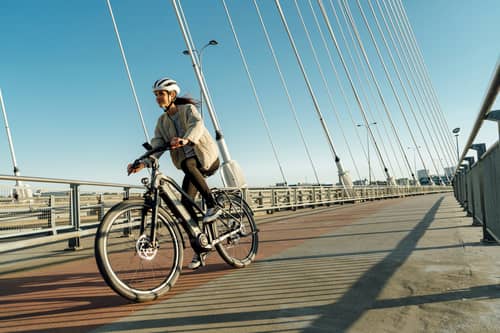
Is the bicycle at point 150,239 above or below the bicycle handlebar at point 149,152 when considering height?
below

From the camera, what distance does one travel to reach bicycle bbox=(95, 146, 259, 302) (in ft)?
9.27

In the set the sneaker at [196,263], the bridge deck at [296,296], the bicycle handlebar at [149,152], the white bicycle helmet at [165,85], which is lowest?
the bridge deck at [296,296]

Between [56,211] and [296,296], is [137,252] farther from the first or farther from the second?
[56,211]

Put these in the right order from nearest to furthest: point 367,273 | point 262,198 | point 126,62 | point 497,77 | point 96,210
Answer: point 497,77 → point 367,273 → point 96,210 → point 262,198 → point 126,62

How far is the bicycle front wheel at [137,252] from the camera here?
277 centimetres

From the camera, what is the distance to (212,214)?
3.84m

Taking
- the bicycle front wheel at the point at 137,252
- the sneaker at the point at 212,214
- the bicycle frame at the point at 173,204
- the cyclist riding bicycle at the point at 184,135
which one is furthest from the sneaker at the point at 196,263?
the sneaker at the point at 212,214

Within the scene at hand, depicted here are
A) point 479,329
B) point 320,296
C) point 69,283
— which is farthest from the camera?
point 69,283

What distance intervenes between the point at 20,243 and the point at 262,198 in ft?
34.9

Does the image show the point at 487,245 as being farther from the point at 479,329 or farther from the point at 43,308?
the point at 43,308

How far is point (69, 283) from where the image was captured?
3.77m

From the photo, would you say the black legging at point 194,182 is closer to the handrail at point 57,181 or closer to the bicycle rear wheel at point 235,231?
the bicycle rear wheel at point 235,231

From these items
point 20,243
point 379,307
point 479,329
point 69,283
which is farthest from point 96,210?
point 479,329

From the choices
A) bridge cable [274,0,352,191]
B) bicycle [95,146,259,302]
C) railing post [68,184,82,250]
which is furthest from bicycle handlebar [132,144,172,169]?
bridge cable [274,0,352,191]
